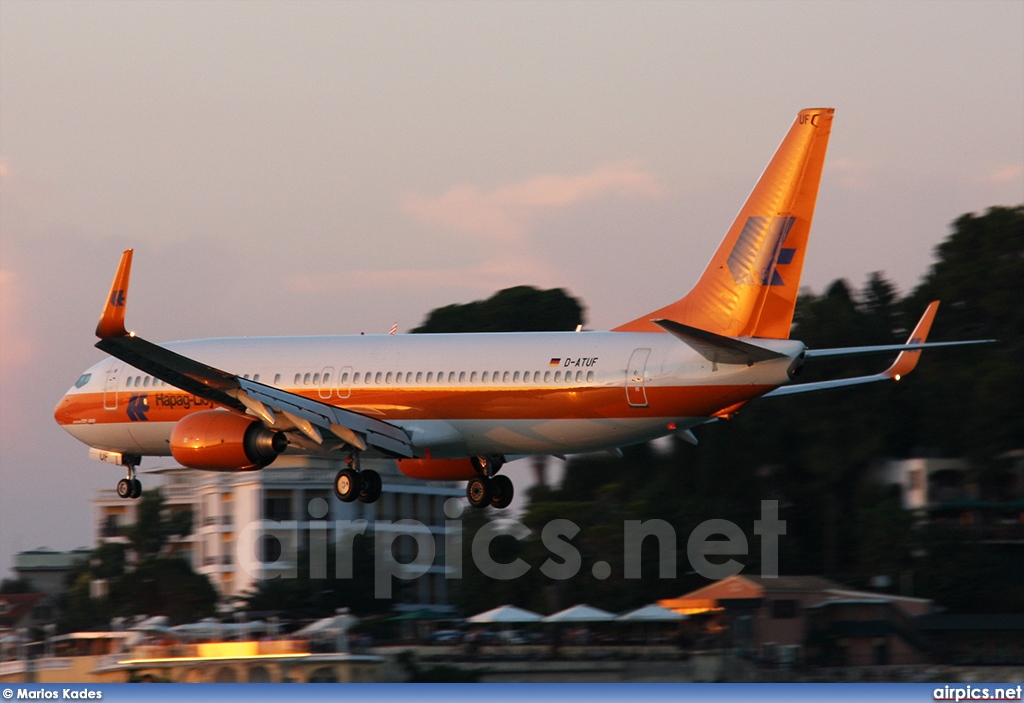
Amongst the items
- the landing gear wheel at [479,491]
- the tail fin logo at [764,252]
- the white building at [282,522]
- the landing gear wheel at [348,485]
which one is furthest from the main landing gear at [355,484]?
the white building at [282,522]

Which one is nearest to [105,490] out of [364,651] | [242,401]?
[364,651]

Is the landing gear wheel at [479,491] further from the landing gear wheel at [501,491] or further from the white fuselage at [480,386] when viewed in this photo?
the white fuselage at [480,386]

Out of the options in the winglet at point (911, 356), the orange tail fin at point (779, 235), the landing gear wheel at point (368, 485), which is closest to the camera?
the orange tail fin at point (779, 235)

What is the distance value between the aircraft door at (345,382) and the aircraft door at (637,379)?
8.34 meters

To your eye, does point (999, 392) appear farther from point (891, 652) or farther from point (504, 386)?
point (504, 386)

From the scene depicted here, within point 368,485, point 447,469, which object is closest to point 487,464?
point 447,469

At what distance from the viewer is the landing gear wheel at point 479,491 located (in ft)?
147

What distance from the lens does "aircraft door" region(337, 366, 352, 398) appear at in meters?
43.2

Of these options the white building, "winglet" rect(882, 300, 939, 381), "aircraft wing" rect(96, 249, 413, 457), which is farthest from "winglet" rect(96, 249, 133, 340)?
the white building

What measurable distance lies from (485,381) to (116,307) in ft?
31.6

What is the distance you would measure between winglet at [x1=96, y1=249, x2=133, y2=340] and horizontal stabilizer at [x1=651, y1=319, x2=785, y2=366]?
465 inches

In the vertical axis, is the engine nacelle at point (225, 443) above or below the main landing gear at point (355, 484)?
above

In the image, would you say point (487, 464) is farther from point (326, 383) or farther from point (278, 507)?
point (278, 507)

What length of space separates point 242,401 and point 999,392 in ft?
195
